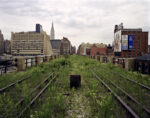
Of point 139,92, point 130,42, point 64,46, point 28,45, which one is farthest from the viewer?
point 64,46

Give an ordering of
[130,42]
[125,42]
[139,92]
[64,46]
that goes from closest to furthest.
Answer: [139,92], [125,42], [130,42], [64,46]

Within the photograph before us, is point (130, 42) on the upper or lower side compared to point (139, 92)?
upper

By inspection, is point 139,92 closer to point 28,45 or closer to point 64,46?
point 64,46

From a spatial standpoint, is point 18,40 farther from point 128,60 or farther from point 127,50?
point 128,60

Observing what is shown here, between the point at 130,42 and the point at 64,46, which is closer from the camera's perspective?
the point at 130,42

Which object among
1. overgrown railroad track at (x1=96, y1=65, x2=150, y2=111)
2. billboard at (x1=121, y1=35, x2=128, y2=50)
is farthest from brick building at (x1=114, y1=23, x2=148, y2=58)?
overgrown railroad track at (x1=96, y1=65, x2=150, y2=111)

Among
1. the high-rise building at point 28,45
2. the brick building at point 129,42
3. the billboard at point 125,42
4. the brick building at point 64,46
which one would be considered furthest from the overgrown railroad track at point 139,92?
the brick building at point 64,46

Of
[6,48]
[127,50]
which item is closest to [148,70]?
[127,50]

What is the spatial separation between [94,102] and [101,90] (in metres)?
1.58

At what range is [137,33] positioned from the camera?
201ft

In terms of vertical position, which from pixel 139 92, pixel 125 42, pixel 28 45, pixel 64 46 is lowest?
pixel 139 92

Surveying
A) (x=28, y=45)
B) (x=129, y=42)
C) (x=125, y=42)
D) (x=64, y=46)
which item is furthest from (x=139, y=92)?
(x=28, y=45)

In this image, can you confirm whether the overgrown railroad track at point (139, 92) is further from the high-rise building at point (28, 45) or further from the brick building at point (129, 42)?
the high-rise building at point (28, 45)

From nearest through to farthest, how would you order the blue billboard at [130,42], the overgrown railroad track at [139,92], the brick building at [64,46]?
the overgrown railroad track at [139,92] → the blue billboard at [130,42] → the brick building at [64,46]
